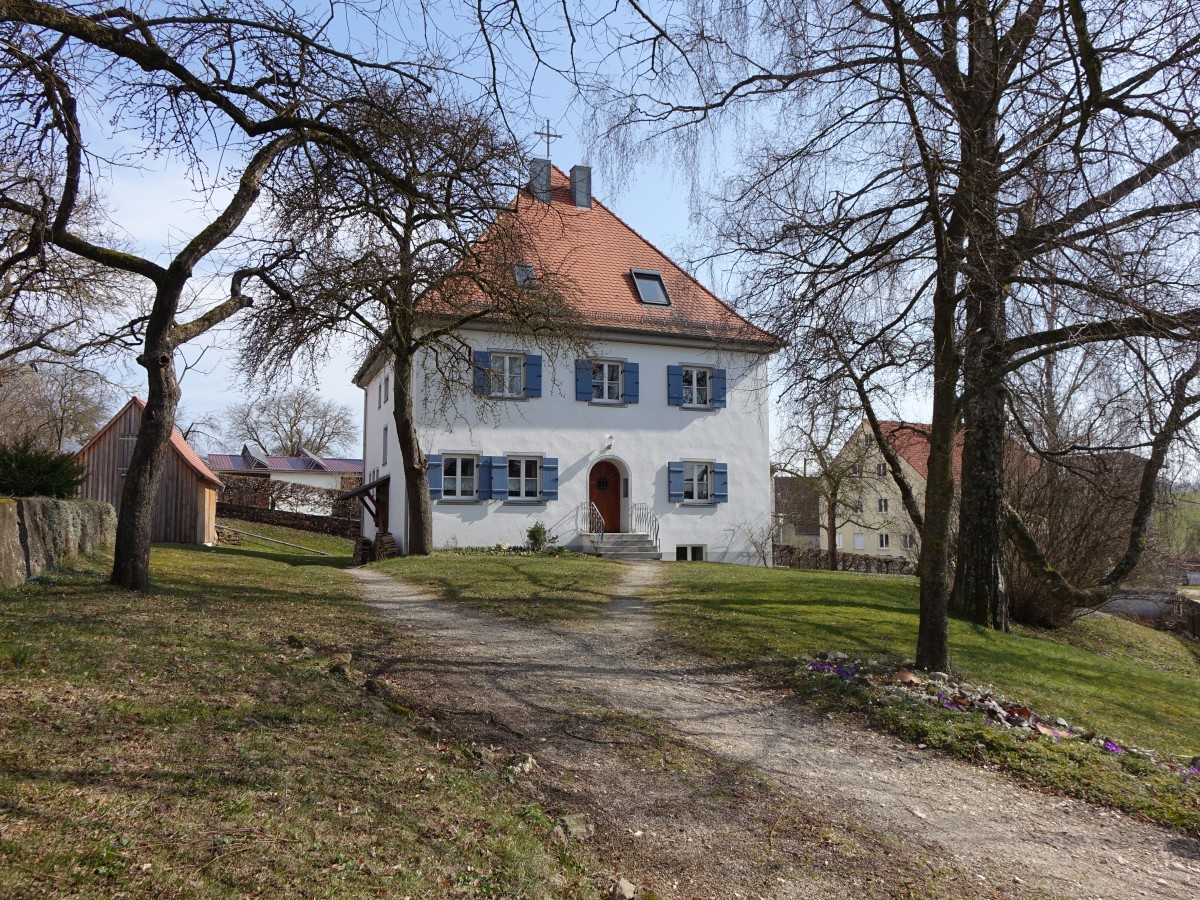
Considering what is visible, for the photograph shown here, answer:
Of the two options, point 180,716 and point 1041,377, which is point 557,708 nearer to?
point 180,716

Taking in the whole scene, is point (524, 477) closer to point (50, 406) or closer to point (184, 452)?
point (184, 452)

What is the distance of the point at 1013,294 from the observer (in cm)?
757

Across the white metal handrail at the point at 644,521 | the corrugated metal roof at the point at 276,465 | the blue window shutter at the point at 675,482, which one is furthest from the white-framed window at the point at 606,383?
the corrugated metal roof at the point at 276,465

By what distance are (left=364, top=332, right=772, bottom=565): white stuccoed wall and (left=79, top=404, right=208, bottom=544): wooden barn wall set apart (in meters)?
5.62

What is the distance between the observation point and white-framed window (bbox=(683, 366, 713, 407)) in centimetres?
2494

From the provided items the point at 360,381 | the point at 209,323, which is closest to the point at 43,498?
the point at 209,323

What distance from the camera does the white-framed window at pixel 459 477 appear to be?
22.4 meters

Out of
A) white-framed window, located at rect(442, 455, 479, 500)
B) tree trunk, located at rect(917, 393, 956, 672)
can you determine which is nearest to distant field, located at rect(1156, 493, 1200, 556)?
tree trunk, located at rect(917, 393, 956, 672)

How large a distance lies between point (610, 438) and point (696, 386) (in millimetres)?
3425

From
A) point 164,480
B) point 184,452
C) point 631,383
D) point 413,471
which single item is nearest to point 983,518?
point 631,383

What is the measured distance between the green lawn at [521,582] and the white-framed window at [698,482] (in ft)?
17.0

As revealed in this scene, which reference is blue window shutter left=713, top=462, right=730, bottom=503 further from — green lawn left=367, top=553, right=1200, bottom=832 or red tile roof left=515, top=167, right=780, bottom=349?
green lawn left=367, top=553, right=1200, bottom=832

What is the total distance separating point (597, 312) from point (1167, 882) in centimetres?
2074

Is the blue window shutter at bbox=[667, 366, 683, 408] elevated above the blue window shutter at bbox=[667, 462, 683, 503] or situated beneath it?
elevated above
